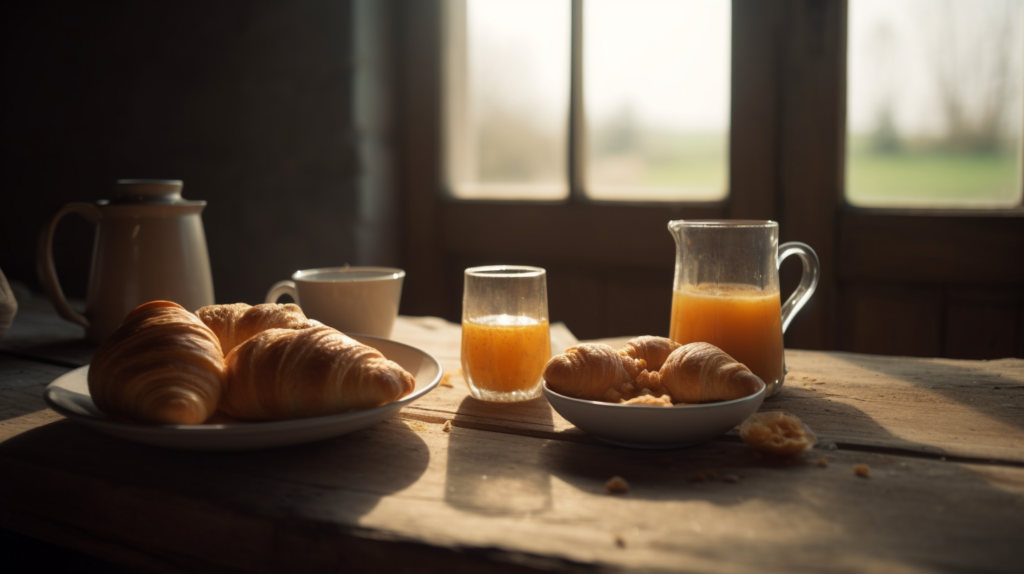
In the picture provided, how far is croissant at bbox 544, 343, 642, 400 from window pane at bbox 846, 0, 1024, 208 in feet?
4.24

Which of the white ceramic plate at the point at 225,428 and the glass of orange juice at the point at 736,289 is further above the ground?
the glass of orange juice at the point at 736,289

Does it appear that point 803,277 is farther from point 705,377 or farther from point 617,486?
point 617,486

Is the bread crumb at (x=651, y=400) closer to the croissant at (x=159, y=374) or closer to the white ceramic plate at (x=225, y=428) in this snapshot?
the white ceramic plate at (x=225, y=428)

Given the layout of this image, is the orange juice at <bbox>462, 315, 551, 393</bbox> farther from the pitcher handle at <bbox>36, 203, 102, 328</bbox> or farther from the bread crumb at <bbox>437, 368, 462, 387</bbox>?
the pitcher handle at <bbox>36, 203, 102, 328</bbox>

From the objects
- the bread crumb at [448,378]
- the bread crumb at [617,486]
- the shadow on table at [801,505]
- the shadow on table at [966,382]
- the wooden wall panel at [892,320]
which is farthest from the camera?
the wooden wall panel at [892,320]

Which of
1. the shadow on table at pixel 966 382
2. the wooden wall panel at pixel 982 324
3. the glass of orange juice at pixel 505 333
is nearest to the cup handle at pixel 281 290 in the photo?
the glass of orange juice at pixel 505 333

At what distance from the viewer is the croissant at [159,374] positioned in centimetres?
66

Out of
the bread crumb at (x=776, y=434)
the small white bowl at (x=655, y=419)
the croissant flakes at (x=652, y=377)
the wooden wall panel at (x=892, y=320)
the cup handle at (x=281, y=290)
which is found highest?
the cup handle at (x=281, y=290)

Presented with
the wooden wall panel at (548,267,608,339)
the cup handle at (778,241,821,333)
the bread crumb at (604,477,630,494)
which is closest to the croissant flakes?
the bread crumb at (604,477,630,494)

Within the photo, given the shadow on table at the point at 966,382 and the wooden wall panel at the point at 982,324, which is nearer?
the shadow on table at the point at 966,382

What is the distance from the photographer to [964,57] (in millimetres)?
1714

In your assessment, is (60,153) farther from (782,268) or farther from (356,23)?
(782,268)

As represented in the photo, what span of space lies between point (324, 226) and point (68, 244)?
3.50 feet

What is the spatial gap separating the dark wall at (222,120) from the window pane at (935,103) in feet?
4.21
